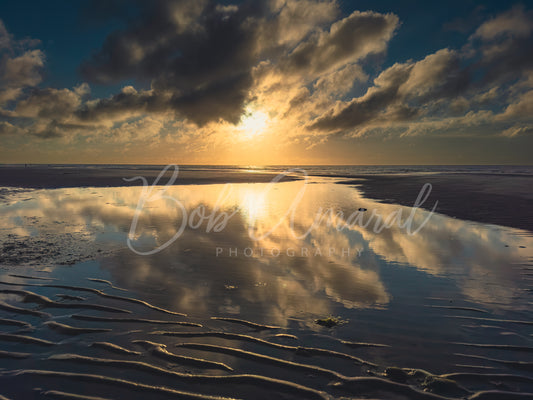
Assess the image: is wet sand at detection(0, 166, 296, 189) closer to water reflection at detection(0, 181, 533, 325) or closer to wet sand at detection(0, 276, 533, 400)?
water reflection at detection(0, 181, 533, 325)

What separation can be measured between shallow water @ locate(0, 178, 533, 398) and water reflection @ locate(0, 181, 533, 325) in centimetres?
5

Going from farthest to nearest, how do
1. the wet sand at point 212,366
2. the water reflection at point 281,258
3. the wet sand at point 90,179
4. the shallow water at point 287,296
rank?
1. the wet sand at point 90,179
2. the water reflection at point 281,258
3. the shallow water at point 287,296
4. the wet sand at point 212,366

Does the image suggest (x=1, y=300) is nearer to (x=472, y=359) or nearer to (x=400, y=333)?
(x=400, y=333)

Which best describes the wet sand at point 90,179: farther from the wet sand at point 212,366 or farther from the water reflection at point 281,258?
the wet sand at point 212,366

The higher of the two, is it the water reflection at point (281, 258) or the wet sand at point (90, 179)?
the wet sand at point (90, 179)

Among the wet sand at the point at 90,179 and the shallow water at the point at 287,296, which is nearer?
the shallow water at the point at 287,296

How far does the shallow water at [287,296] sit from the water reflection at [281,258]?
0.05m

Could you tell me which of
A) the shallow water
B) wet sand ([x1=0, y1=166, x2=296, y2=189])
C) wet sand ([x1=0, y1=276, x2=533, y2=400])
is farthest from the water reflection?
wet sand ([x1=0, y1=166, x2=296, y2=189])

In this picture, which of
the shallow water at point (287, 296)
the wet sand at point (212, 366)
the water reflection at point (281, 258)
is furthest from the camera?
the water reflection at point (281, 258)

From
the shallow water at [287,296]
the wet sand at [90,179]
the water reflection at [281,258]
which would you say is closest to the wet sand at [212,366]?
the shallow water at [287,296]

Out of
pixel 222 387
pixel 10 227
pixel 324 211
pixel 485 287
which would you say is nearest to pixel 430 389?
pixel 222 387

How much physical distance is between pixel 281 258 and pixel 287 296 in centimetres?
287

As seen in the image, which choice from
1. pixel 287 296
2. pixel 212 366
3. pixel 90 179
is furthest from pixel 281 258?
pixel 90 179

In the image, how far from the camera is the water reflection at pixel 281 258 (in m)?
6.57
